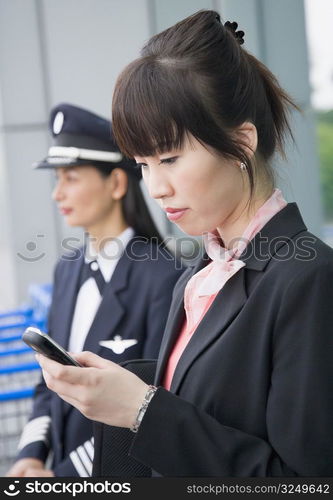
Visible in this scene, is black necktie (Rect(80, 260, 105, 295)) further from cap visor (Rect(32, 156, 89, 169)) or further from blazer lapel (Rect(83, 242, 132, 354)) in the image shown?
cap visor (Rect(32, 156, 89, 169))

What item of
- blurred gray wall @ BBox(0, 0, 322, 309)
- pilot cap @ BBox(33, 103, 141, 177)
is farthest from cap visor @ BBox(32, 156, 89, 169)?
blurred gray wall @ BBox(0, 0, 322, 309)

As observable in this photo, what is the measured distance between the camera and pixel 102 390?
119cm

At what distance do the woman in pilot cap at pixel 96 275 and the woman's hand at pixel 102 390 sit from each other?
91cm

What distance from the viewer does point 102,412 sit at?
3.92ft

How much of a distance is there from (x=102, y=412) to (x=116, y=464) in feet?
1.06

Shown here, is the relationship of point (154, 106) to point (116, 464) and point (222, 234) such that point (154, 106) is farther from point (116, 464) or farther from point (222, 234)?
point (116, 464)

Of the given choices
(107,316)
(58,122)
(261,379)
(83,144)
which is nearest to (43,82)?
(58,122)

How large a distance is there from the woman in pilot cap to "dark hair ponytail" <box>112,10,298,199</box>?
3.20ft

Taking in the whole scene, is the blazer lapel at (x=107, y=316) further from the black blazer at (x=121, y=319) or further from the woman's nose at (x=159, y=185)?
the woman's nose at (x=159, y=185)

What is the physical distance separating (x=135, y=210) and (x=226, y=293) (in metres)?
1.17

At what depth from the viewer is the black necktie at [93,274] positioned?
2303 mm

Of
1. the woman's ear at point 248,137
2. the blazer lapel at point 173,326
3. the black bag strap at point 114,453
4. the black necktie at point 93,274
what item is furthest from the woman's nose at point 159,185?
the black necktie at point 93,274

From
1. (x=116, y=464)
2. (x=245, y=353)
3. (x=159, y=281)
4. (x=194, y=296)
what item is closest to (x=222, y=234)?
(x=194, y=296)

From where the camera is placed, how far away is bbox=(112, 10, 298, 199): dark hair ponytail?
1.21 metres
